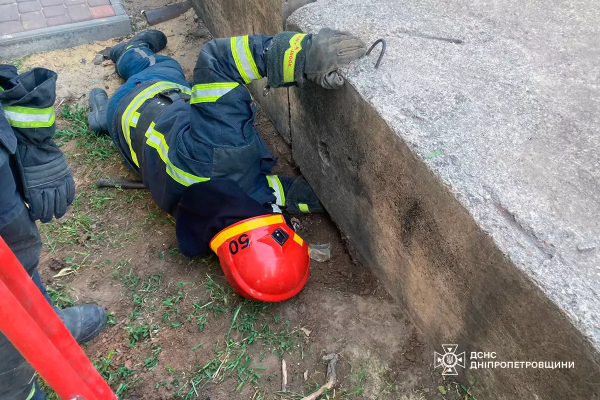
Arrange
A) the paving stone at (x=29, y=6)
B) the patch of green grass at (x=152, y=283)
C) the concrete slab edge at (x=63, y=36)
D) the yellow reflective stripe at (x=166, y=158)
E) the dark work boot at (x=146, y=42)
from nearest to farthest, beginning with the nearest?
the yellow reflective stripe at (x=166, y=158) → the patch of green grass at (x=152, y=283) → the dark work boot at (x=146, y=42) → the concrete slab edge at (x=63, y=36) → the paving stone at (x=29, y=6)

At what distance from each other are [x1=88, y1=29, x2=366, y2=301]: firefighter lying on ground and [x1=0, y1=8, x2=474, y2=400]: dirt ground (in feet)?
0.77

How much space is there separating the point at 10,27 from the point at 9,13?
0.21 m

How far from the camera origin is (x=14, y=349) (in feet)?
5.75

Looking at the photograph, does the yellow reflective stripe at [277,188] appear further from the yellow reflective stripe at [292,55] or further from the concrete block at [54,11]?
the concrete block at [54,11]

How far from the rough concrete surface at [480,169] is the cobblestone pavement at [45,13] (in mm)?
2739

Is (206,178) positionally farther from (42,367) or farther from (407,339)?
(42,367)

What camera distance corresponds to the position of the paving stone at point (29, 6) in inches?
170

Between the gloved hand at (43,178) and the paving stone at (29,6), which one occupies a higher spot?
the gloved hand at (43,178)

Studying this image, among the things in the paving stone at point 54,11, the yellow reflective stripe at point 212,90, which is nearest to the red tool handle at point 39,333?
the yellow reflective stripe at point 212,90

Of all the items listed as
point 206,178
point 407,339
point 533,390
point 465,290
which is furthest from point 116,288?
point 533,390

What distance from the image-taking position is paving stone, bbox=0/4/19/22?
423cm

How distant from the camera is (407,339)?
2.36 meters

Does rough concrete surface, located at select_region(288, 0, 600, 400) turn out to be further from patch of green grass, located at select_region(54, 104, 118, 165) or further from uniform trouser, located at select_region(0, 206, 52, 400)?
patch of green grass, located at select_region(54, 104, 118, 165)

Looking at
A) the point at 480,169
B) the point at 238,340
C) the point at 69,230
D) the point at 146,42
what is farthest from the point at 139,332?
the point at 146,42
